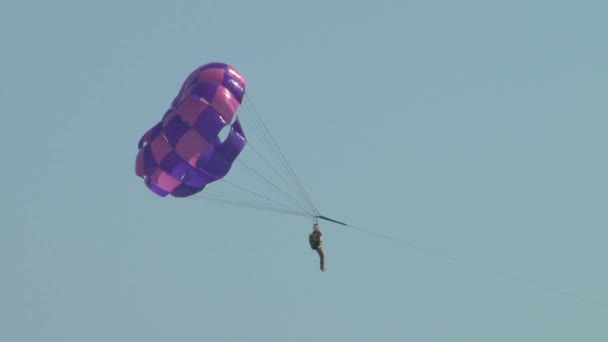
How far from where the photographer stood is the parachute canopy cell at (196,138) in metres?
65.6

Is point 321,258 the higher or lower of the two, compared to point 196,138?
lower

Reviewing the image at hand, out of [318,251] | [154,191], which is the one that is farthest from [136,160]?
[318,251]

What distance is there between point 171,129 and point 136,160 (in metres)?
1.73

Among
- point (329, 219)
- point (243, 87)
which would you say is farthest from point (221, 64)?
point (329, 219)

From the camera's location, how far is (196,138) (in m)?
65.6

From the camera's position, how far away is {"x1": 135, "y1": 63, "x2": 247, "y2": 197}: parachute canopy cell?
6562 cm

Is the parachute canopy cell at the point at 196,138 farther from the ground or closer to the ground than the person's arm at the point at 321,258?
farther from the ground

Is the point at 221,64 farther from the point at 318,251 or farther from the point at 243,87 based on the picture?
the point at 318,251

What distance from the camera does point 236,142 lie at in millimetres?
66312

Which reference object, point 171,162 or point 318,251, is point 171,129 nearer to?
point 171,162

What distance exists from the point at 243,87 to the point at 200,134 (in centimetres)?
207

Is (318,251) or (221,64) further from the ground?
(221,64)

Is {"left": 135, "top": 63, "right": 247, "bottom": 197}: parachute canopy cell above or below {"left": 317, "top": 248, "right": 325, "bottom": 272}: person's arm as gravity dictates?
above

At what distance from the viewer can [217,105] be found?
65.8 metres
